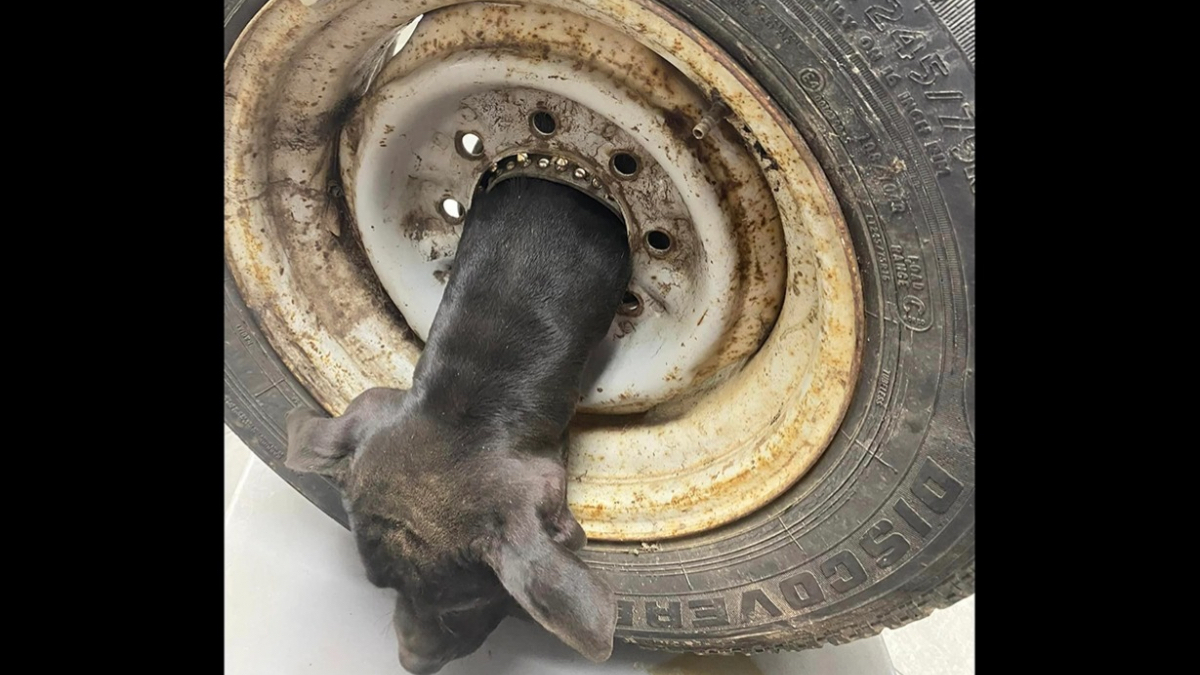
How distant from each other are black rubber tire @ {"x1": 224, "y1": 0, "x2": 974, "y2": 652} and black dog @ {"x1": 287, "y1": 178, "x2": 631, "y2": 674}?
169 millimetres

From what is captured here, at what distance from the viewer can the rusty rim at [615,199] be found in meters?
0.80

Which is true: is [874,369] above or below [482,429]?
above

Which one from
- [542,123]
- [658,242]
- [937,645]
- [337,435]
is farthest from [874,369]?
[937,645]

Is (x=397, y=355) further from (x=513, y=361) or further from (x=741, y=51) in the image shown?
(x=741, y=51)

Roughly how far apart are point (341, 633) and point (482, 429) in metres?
0.40

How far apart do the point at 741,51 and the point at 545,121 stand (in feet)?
0.96

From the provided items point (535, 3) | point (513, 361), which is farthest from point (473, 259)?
point (535, 3)

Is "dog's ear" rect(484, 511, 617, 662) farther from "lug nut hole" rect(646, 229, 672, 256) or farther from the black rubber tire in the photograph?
"lug nut hole" rect(646, 229, 672, 256)

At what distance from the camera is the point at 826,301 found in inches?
30.8

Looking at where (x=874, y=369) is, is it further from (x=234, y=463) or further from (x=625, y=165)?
(x=234, y=463)

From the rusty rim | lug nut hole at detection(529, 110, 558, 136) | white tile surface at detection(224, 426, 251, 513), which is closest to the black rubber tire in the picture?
the rusty rim

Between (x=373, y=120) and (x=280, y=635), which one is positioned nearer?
(x=373, y=120)

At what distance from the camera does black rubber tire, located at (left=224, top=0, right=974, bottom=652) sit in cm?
63

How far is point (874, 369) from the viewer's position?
2.48 ft
